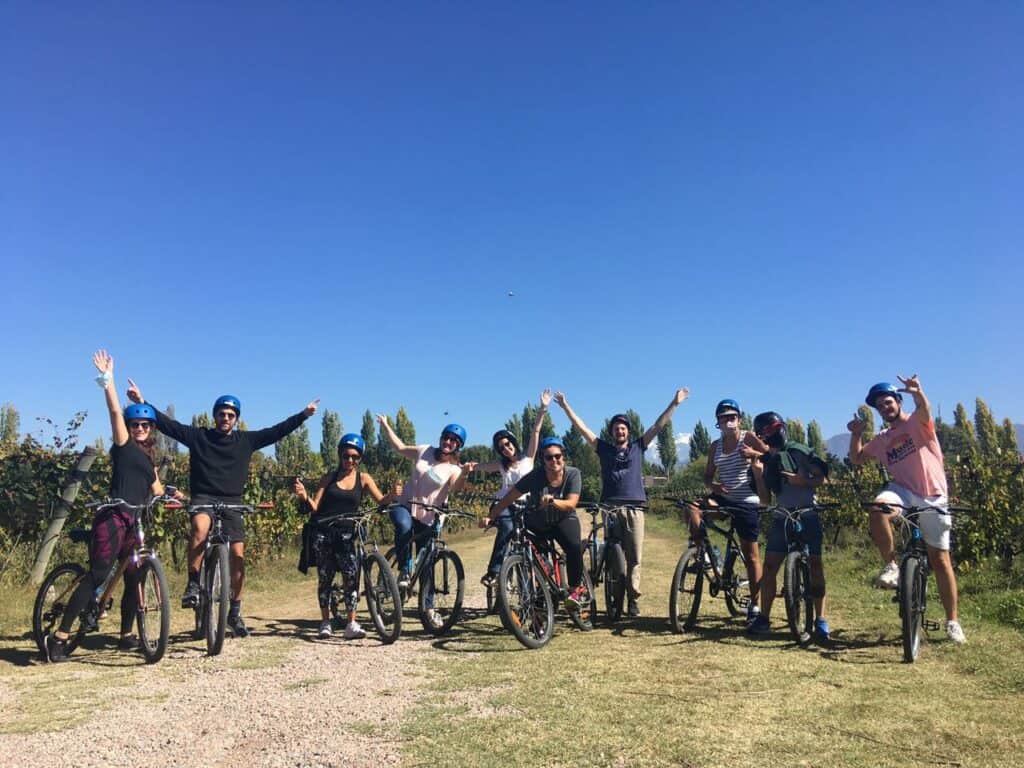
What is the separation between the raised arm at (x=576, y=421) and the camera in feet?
23.2

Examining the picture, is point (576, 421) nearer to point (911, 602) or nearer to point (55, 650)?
point (911, 602)

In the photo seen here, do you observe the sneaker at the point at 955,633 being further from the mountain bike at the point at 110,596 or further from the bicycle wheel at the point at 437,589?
the mountain bike at the point at 110,596

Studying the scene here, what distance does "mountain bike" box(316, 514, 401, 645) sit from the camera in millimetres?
5863

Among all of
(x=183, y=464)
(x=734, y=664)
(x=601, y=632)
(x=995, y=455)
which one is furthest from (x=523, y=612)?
(x=183, y=464)

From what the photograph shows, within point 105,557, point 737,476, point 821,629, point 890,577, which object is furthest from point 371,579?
point 890,577

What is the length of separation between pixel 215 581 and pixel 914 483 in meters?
5.71

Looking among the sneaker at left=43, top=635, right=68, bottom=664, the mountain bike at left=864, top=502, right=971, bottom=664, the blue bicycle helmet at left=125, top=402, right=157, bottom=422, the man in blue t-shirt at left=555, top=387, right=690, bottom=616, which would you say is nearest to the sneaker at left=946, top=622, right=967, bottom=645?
the mountain bike at left=864, top=502, right=971, bottom=664

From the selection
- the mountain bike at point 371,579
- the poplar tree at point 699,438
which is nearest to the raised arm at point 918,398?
the mountain bike at point 371,579

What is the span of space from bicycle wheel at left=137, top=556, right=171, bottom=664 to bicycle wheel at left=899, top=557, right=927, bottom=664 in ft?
17.8

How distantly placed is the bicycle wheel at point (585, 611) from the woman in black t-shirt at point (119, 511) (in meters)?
3.75

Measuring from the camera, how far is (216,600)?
5496mm

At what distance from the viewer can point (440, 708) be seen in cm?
397

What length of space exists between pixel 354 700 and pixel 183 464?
11.2 m

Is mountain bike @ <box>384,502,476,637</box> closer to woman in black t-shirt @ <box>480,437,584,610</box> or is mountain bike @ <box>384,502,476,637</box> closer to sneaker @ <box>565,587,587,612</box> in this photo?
woman in black t-shirt @ <box>480,437,584,610</box>
